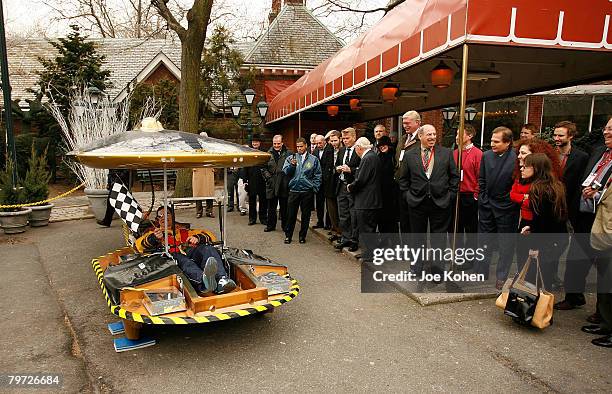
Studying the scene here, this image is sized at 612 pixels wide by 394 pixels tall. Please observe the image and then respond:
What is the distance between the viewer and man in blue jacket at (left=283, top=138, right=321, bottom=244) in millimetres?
7820

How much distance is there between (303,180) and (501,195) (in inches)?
142

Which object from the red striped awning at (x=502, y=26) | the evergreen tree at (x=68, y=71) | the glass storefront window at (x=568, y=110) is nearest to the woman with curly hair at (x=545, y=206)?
the red striped awning at (x=502, y=26)

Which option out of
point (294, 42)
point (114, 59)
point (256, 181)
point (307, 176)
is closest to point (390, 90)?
point (307, 176)

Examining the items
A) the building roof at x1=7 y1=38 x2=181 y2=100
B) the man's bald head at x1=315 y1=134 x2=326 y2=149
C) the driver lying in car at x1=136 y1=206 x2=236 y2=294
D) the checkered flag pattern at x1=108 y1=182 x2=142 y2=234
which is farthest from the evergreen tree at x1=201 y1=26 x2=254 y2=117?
the driver lying in car at x1=136 y1=206 x2=236 y2=294

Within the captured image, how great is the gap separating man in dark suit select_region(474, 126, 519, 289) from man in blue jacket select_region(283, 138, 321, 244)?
10.6ft

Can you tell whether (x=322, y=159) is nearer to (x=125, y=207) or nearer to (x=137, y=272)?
(x=125, y=207)

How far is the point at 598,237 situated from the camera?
4.07 m

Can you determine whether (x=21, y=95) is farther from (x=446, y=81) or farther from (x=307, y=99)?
(x=446, y=81)

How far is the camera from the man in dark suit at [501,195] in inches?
202

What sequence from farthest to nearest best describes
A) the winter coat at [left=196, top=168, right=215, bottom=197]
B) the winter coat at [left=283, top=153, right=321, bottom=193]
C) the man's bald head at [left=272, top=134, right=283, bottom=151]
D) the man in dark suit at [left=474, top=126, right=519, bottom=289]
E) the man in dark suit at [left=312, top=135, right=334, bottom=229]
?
the winter coat at [left=196, top=168, right=215, bottom=197] < the man's bald head at [left=272, top=134, right=283, bottom=151] < the man in dark suit at [left=312, top=135, right=334, bottom=229] < the winter coat at [left=283, top=153, right=321, bottom=193] < the man in dark suit at [left=474, top=126, right=519, bottom=289]

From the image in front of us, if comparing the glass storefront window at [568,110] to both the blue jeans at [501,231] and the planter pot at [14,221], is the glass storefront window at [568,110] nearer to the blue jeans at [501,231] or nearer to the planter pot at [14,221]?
the blue jeans at [501,231]

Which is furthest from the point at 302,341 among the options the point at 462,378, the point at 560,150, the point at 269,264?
the point at 560,150

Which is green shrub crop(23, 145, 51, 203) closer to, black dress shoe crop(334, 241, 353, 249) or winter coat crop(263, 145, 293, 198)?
winter coat crop(263, 145, 293, 198)

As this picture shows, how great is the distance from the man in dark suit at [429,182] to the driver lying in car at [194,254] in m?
2.57
